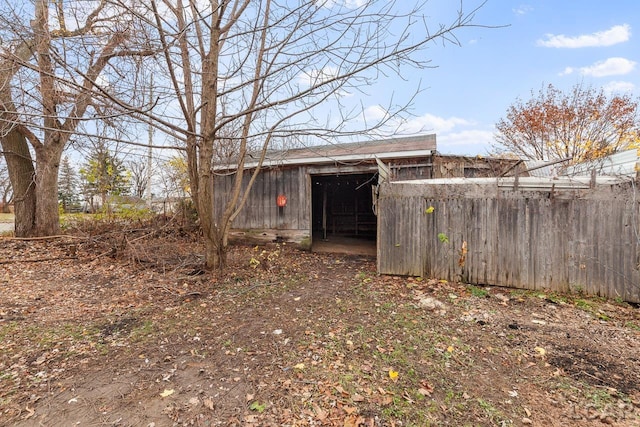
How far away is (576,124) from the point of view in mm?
13039

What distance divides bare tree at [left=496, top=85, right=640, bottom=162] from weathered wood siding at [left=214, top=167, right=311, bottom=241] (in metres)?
11.9

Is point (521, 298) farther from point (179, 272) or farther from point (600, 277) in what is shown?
point (179, 272)

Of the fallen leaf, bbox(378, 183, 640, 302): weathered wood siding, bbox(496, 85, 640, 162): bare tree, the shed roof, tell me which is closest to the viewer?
the fallen leaf

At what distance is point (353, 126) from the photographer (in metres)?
4.41

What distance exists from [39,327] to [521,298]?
6.09 metres

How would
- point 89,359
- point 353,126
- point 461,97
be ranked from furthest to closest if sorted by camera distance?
point 461,97
point 353,126
point 89,359

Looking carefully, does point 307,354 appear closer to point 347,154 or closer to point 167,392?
point 167,392

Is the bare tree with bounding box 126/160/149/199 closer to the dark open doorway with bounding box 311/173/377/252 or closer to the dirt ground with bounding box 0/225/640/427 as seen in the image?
the dark open doorway with bounding box 311/173/377/252

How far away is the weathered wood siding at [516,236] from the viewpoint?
4.06 meters

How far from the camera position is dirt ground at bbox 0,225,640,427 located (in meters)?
2.08

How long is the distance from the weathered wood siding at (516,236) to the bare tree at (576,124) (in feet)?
34.5

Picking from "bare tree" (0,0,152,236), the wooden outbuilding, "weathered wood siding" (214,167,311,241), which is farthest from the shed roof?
"bare tree" (0,0,152,236)

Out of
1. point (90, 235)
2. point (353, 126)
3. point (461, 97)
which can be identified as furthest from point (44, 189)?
point (461, 97)

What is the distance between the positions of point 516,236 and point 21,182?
1128 centimetres
